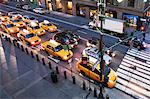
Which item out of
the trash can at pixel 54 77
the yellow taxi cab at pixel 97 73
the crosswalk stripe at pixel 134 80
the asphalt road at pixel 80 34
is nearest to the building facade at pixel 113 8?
the asphalt road at pixel 80 34

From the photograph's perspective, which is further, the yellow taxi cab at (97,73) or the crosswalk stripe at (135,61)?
the crosswalk stripe at (135,61)

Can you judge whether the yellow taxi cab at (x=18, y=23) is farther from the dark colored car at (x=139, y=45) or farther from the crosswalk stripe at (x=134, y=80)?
the crosswalk stripe at (x=134, y=80)

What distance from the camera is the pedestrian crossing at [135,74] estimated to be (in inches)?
710

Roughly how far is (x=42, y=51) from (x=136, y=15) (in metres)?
16.2

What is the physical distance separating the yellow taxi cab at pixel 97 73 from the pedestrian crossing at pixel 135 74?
1007mm

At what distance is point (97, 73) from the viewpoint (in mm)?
18344

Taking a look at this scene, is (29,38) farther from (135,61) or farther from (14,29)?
(135,61)

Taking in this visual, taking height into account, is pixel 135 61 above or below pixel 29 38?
below

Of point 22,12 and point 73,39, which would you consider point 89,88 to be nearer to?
point 73,39

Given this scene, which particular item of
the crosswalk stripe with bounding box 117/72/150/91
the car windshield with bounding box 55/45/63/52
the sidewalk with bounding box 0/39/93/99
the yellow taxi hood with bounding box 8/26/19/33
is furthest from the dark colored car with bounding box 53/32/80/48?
the yellow taxi hood with bounding box 8/26/19/33

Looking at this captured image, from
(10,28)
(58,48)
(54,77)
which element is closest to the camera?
(54,77)

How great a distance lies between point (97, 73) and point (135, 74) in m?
4.73

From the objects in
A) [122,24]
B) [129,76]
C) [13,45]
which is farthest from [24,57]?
[122,24]

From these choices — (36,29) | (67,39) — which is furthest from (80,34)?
(36,29)
